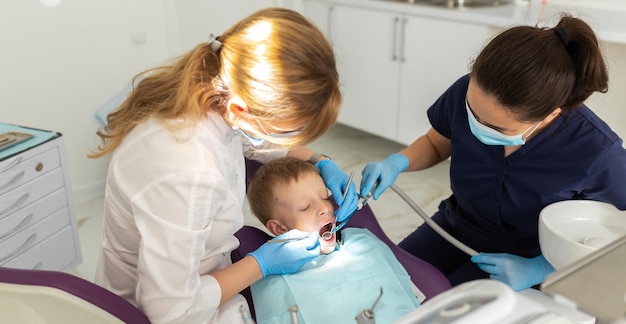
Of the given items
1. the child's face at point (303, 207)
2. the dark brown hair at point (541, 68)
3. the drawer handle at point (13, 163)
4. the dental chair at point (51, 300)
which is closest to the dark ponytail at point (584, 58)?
the dark brown hair at point (541, 68)

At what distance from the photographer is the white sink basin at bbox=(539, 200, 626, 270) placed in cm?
120

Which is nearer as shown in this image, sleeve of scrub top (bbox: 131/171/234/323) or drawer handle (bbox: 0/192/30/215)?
sleeve of scrub top (bbox: 131/171/234/323)

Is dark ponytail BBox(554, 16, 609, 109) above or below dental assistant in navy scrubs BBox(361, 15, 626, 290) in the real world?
above

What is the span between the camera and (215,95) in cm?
124

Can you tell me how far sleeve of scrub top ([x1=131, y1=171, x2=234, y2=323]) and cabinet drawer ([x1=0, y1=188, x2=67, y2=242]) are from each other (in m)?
1.07

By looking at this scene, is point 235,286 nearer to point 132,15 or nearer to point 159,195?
point 159,195

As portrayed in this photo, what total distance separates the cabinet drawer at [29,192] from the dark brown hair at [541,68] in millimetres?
1570

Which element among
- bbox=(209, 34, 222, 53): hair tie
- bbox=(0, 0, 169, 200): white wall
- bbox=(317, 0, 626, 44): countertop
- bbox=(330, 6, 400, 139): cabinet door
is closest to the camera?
bbox=(209, 34, 222, 53): hair tie

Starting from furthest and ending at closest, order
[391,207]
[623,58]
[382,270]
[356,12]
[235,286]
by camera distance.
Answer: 1. [356,12]
2. [391,207]
3. [623,58]
4. [382,270]
5. [235,286]

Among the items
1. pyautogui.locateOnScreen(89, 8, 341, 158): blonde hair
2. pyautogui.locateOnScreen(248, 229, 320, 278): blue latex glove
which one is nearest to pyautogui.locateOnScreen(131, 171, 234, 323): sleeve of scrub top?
pyautogui.locateOnScreen(89, 8, 341, 158): blonde hair

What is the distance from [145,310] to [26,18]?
1.96m

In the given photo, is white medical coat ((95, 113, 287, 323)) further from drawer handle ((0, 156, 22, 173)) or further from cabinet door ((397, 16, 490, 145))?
cabinet door ((397, 16, 490, 145))

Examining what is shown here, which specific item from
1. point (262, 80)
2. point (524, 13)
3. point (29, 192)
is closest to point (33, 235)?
point (29, 192)

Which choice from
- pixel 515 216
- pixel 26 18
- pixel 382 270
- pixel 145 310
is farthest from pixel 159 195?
pixel 26 18
